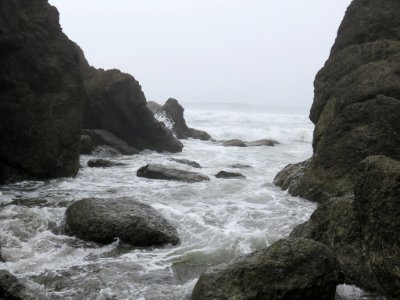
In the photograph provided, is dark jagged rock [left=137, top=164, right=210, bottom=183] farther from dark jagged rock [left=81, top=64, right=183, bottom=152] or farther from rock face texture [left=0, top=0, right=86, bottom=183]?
dark jagged rock [left=81, top=64, right=183, bottom=152]

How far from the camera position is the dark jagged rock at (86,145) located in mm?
A: 16344

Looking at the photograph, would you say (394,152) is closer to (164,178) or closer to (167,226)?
(167,226)

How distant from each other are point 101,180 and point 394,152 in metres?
6.97

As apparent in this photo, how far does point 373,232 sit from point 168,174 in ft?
26.4

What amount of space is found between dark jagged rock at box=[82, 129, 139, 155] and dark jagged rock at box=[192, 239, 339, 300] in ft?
44.1

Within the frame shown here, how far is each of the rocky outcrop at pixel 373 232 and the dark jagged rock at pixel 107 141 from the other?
43.1 feet

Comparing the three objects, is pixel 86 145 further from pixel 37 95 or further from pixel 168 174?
pixel 168 174

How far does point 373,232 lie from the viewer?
4469mm

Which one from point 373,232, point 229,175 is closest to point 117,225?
point 373,232

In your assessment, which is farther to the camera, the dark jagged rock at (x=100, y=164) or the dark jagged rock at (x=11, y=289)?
the dark jagged rock at (x=100, y=164)

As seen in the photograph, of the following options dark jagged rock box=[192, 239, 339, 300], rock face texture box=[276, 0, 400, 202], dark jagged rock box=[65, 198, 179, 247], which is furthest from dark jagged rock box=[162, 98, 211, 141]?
dark jagged rock box=[192, 239, 339, 300]

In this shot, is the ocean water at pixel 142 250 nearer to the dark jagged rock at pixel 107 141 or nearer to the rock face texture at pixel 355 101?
the rock face texture at pixel 355 101

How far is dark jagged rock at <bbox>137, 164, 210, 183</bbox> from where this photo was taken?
39.4ft

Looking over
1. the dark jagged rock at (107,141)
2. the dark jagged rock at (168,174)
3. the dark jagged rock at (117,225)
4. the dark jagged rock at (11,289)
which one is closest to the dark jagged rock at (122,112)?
the dark jagged rock at (107,141)
